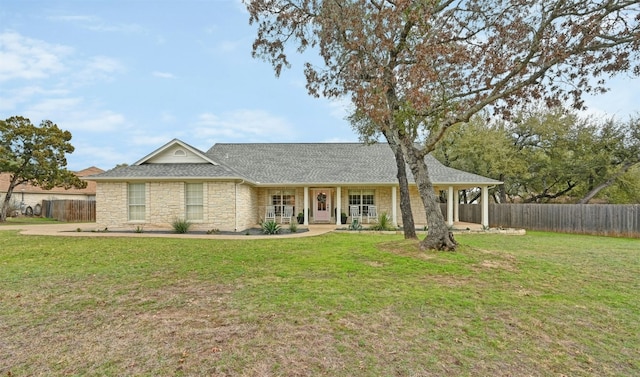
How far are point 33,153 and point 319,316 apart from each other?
981 inches

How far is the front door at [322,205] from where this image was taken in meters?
18.9

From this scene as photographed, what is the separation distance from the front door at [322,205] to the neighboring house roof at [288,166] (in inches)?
57.5

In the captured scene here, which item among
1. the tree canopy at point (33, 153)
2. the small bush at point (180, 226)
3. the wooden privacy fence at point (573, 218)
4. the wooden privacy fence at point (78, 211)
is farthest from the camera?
the wooden privacy fence at point (78, 211)

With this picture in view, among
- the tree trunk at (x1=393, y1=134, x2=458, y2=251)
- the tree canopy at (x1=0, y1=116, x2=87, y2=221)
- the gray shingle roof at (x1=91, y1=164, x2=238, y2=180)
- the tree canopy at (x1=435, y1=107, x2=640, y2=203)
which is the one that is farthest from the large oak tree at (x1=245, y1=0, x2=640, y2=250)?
the tree canopy at (x1=0, y1=116, x2=87, y2=221)

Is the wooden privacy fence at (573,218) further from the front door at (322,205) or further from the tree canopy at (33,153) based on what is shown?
the tree canopy at (33,153)

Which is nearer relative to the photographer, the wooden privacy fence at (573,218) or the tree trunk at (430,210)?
the tree trunk at (430,210)

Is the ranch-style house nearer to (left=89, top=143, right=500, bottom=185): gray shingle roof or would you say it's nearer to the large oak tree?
(left=89, top=143, right=500, bottom=185): gray shingle roof

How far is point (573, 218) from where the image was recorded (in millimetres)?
15719

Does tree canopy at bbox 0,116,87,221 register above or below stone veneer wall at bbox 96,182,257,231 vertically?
above

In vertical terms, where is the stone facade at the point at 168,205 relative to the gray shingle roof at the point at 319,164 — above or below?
below

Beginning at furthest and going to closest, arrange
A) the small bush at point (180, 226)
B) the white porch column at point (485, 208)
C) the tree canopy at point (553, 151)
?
1. the tree canopy at point (553, 151)
2. the white porch column at point (485, 208)
3. the small bush at point (180, 226)

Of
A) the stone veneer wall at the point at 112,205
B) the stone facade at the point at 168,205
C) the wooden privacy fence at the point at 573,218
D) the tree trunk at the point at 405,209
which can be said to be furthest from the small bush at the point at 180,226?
the wooden privacy fence at the point at 573,218

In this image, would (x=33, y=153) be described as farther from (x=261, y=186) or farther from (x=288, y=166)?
(x=288, y=166)

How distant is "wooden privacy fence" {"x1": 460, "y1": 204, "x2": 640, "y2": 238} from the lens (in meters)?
14.2
